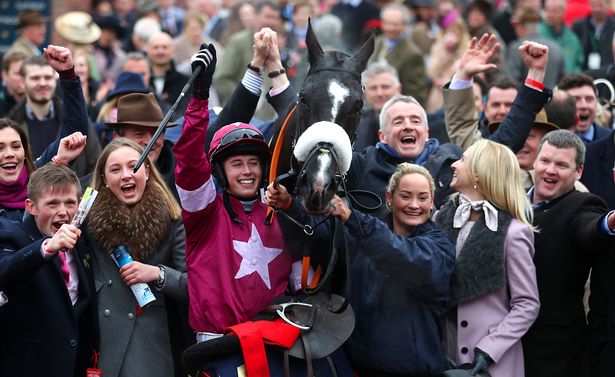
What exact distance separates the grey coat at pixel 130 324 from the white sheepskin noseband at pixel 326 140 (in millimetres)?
1279

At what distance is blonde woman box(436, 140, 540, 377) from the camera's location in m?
6.09

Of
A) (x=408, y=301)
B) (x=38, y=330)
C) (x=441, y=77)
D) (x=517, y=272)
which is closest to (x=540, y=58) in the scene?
(x=517, y=272)

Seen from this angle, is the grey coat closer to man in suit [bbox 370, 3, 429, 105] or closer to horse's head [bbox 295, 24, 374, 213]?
horse's head [bbox 295, 24, 374, 213]

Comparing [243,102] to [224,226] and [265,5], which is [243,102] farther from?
[265,5]

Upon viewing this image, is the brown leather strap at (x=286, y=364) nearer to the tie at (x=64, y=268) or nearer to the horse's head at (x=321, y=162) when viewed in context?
the horse's head at (x=321, y=162)

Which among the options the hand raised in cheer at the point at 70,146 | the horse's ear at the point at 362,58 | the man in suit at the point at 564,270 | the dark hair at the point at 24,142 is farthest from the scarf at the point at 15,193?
the man in suit at the point at 564,270

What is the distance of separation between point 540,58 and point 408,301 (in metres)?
2.11

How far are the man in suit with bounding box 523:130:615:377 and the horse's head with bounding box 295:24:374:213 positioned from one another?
1495 mm

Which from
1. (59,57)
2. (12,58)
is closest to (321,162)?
(59,57)

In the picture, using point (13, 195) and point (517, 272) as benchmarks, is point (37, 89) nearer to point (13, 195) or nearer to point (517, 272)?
point (13, 195)

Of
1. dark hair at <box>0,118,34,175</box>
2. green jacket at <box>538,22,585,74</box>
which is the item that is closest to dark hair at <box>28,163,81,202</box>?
dark hair at <box>0,118,34,175</box>

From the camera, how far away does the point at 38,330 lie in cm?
598

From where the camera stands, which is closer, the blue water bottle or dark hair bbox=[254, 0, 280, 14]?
the blue water bottle

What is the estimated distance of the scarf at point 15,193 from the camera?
660 cm
